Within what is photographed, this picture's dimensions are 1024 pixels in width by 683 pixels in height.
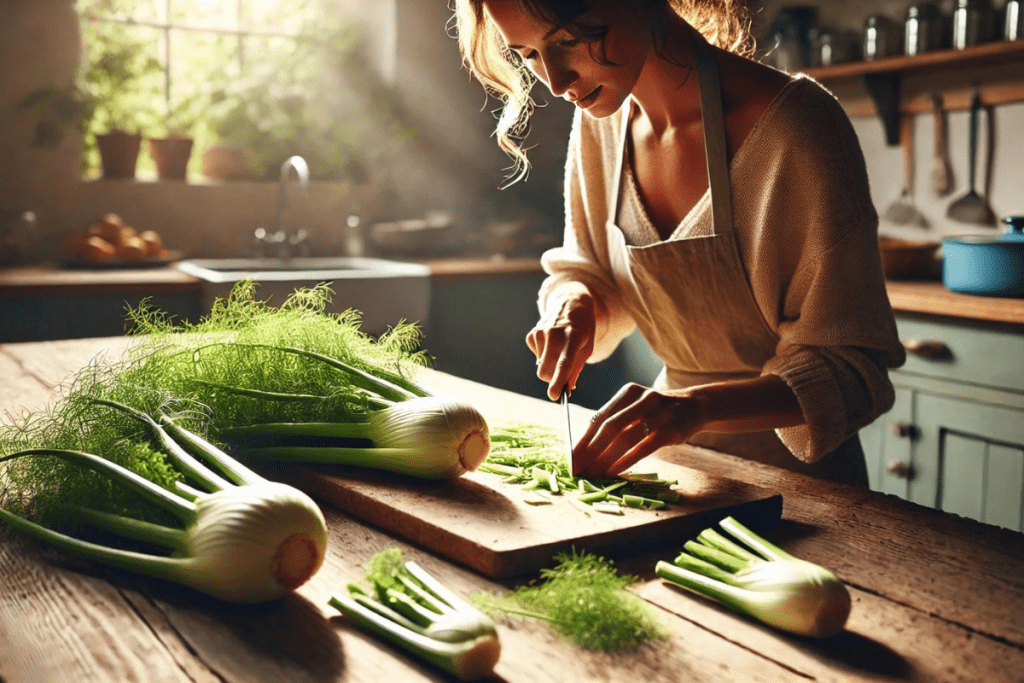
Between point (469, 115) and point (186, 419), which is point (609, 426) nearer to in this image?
point (186, 419)

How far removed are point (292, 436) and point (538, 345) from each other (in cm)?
47

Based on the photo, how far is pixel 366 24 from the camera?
486 cm

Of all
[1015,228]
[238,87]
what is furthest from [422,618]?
[238,87]

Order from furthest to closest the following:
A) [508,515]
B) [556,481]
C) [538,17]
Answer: [538,17], [556,481], [508,515]

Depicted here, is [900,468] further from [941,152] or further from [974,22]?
[974,22]

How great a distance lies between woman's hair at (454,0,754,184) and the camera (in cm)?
137

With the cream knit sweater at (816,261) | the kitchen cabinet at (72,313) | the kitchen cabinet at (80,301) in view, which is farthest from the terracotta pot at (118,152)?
the cream knit sweater at (816,261)

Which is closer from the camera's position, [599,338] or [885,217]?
[599,338]

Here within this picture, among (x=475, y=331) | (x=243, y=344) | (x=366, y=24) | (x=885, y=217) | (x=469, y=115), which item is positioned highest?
(x=366, y=24)

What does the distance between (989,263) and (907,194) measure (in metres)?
1.15

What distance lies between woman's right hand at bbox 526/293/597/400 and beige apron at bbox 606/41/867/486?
163 millimetres

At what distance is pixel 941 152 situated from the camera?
3766mm

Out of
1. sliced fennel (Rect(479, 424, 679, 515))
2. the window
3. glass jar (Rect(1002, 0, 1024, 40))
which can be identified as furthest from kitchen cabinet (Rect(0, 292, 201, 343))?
glass jar (Rect(1002, 0, 1024, 40))

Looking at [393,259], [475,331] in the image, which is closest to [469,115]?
[393,259]
